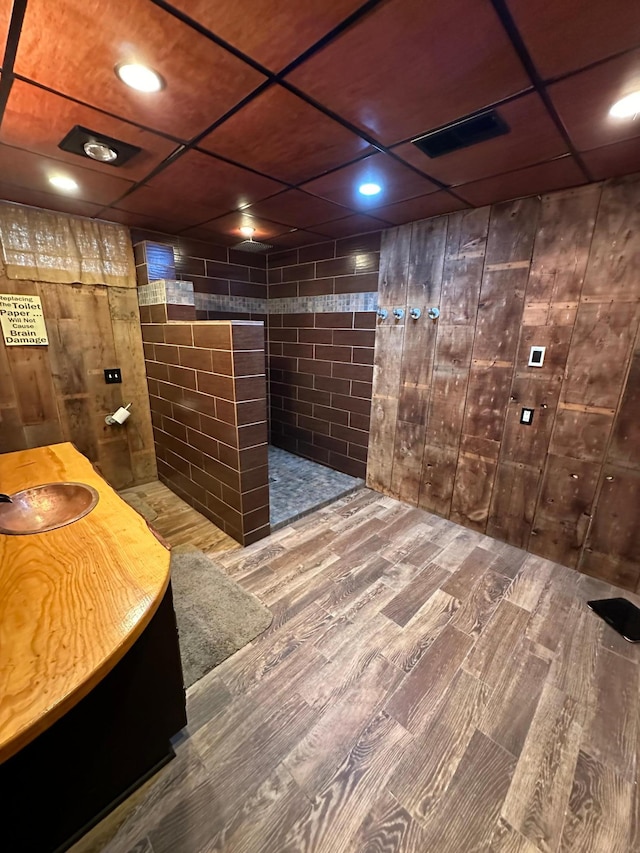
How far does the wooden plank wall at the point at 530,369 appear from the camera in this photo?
74.3 inches

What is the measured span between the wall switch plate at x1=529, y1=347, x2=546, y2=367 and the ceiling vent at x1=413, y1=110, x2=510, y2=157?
1.23 m

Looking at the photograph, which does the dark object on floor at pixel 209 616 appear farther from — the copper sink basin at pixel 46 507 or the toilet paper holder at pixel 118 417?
the toilet paper holder at pixel 118 417

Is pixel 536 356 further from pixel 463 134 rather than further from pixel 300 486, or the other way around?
pixel 300 486

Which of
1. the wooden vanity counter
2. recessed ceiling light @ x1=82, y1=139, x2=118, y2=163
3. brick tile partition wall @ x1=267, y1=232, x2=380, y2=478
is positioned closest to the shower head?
brick tile partition wall @ x1=267, y1=232, x2=380, y2=478

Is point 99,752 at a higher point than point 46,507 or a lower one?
lower

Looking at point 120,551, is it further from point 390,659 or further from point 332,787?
point 390,659

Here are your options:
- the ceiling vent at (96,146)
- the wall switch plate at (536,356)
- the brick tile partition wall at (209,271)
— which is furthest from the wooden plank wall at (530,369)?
the ceiling vent at (96,146)

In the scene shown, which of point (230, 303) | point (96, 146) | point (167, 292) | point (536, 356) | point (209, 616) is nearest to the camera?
point (96, 146)

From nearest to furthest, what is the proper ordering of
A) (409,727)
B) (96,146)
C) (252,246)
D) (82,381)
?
(409,727) < (96,146) < (82,381) < (252,246)

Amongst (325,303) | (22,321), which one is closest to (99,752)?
(22,321)

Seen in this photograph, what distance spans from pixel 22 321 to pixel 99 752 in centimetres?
266

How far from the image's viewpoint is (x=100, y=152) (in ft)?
4.91

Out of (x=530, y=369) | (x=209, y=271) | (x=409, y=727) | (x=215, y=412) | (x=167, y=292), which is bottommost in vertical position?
(x=409, y=727)

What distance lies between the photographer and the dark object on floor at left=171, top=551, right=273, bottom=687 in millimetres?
1601
